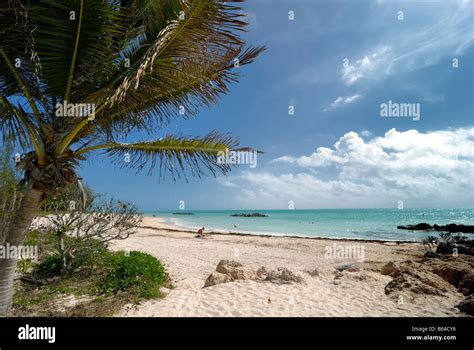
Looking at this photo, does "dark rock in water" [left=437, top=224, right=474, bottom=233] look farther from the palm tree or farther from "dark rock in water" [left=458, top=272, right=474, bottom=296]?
the palm tree

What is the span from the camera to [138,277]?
21.0 ft

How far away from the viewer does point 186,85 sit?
4.86 meters

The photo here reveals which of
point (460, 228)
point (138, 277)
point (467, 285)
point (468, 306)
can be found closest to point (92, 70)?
point (138, 277)

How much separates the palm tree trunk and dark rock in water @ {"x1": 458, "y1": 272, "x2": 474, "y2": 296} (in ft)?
30.9

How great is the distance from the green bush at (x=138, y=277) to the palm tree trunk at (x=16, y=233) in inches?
74.4

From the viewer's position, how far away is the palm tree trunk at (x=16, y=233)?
14.1ft

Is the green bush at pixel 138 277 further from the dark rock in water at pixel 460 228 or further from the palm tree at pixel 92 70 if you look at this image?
the dark rock in water at pixel 460 228

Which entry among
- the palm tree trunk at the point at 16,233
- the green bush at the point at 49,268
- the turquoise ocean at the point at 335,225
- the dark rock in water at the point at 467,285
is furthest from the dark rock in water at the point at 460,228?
the palm tree trunk at the point at 16,233

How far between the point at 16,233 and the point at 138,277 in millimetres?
2820

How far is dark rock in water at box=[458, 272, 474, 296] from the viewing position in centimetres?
656

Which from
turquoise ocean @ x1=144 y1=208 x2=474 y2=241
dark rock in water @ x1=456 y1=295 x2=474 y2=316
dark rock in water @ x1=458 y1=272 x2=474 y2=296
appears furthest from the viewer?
turquoise ocean @ x1=144 y1=208 x2=474 y2=241

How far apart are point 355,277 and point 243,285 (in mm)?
→ 3424

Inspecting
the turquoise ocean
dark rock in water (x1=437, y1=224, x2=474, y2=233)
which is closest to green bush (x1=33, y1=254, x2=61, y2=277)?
the turquoise ocean
